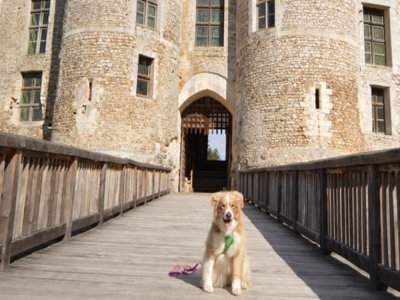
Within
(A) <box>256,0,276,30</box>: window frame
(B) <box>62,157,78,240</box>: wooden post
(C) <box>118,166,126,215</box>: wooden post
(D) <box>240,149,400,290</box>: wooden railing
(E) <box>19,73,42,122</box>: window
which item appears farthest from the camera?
(E) <box>19,73,42,122</box>: window

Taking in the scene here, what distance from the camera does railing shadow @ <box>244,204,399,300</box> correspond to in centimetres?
211

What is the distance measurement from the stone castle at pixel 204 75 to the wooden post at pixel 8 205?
30.0 ft

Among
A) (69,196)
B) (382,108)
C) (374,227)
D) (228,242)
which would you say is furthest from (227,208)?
(382,108)

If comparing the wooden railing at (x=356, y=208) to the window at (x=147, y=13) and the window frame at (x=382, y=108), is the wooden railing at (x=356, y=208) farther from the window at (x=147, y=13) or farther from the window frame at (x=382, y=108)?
the window frame at (x=382, y=108)

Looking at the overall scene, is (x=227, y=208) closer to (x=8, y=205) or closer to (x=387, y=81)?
(x=8, y=205)

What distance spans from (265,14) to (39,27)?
1007 cm

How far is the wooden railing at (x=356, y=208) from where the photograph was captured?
2027 millimetres

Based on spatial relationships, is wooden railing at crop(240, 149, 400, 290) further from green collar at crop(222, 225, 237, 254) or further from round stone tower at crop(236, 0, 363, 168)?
round stone tower at crop(236, 0, 363, 168)

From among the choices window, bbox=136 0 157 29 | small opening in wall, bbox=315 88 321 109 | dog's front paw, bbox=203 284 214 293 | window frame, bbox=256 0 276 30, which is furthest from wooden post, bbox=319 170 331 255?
window, bbox=136 0 157 29

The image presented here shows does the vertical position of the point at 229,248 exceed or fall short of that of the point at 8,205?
it falls short

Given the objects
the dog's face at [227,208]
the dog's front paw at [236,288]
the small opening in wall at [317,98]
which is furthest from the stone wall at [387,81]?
the dog's front paw at [236,288]

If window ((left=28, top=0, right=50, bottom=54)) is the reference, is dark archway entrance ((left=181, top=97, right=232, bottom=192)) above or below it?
below

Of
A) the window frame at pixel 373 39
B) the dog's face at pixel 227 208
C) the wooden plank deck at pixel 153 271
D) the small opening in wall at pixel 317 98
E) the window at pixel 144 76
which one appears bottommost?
the wooden plank deck at pixel 153 271

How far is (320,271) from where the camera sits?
8.55ft
